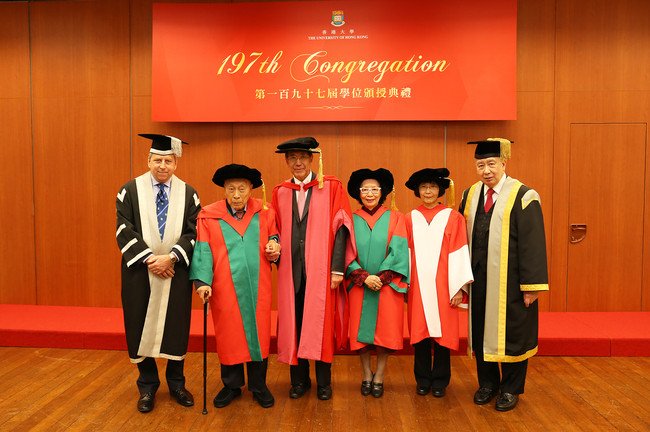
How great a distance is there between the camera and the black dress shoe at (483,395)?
3.20 m

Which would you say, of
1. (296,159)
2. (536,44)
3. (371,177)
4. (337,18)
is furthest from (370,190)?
(536,44)

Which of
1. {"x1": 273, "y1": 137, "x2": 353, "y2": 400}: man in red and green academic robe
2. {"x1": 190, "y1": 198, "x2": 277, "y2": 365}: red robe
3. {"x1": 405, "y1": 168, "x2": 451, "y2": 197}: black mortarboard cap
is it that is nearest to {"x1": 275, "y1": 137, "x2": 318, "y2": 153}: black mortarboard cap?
{"x1": 273, "y1": 137, "x2": 353, "y2": 400}: man in red and green academic robe

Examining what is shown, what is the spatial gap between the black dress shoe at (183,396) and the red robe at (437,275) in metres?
1.45

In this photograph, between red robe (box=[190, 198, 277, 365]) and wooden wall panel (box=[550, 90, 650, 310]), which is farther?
wooden wall panel (box=[550, 90, 650, 310])

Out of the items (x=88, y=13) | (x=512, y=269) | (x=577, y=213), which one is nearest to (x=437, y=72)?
(x=577, y=213)

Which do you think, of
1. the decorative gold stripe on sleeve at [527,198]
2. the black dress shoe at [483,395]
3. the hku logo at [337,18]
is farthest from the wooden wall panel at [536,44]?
the black dress shoe at [483,395]

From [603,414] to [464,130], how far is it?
A: 8.91ft

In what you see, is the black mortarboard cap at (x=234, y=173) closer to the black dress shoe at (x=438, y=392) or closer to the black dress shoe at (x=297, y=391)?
the black dress shoe at (x=297, y=391)

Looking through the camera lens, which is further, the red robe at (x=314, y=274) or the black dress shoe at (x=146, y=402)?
the red robe at (x=314, y=274)

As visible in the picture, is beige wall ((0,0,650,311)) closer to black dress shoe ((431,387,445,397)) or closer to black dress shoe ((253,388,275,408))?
black dress shoe ((431,387,445,397))

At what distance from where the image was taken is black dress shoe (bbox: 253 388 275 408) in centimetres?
312

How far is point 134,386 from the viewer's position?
3.48m

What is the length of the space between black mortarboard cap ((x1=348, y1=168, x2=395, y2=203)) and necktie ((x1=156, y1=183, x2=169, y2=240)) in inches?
45.9

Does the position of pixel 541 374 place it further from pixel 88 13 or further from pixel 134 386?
pixel 88 13
